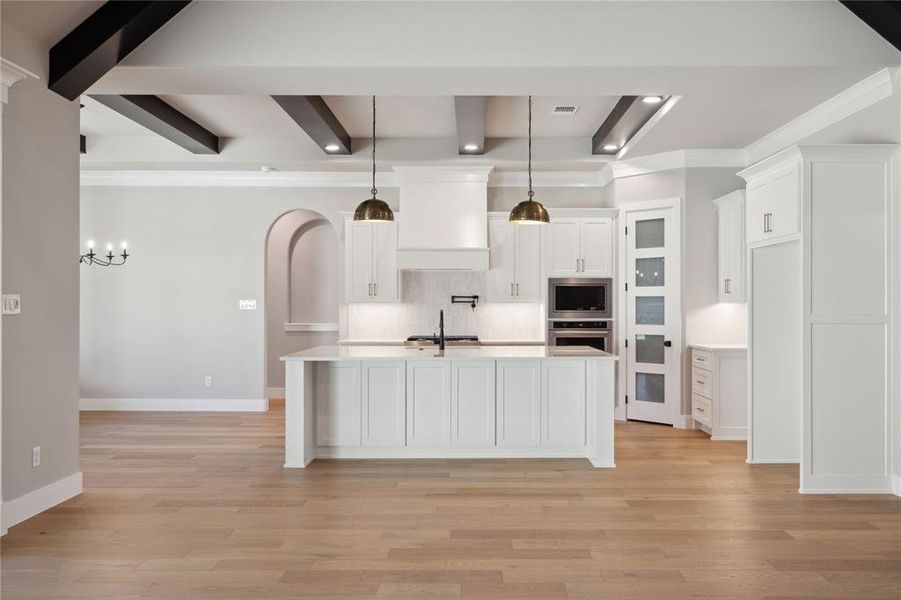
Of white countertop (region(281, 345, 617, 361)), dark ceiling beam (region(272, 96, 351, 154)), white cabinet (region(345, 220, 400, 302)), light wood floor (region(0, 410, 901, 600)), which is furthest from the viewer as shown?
white cabinet (region(345, 220, 400, 302))

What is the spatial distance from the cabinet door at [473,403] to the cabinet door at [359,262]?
8.52ft

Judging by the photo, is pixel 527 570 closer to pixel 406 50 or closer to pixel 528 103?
pixel 406 50

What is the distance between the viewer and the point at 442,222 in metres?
7.15

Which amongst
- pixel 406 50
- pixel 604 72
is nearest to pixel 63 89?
pixel 406 50

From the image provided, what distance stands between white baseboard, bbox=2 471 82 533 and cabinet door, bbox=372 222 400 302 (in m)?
3.82

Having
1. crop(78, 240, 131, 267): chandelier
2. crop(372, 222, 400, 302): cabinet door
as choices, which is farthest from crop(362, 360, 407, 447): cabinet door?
crop(78, 240, 131, 267): chandelier

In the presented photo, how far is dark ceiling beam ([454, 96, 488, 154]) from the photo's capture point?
5.23 metres

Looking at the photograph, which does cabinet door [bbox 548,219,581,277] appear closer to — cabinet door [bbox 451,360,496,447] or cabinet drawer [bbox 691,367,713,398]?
cabinet drawer [bbox 691,367,713,398]

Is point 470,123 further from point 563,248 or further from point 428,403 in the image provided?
point 428,403

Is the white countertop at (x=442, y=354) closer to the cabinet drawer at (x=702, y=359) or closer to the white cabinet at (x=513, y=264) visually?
the cabinet drawer at (x=702, y=359)

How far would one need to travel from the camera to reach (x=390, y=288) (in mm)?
7340

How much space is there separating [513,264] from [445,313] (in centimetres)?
106

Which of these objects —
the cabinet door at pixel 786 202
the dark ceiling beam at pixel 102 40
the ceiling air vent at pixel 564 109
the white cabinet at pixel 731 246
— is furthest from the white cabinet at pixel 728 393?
the dark ceiling beam at pixel 102 40

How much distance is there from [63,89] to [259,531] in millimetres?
2997
